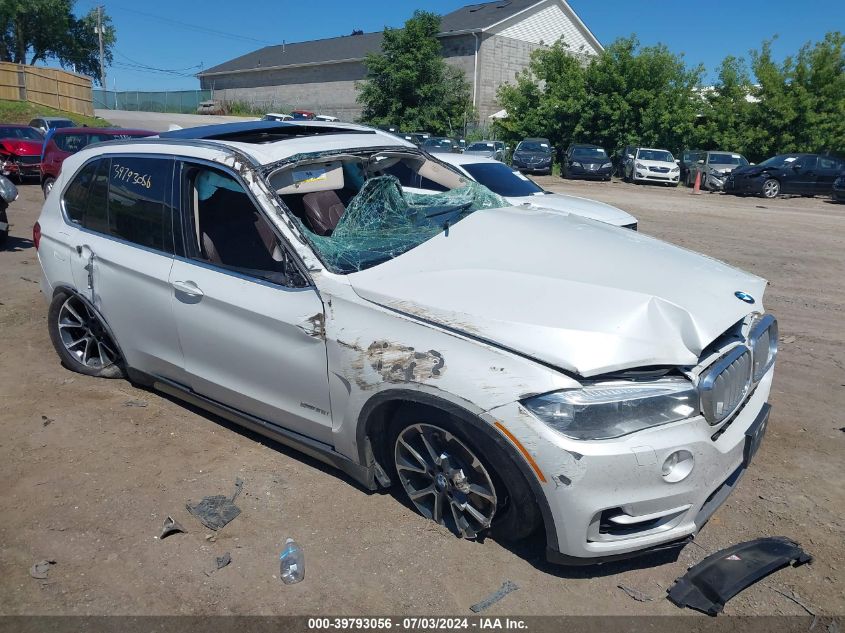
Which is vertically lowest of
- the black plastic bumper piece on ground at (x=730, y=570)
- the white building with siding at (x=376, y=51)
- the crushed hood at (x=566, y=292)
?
the black plastic bumper piece on ground at (x=730, y=570)

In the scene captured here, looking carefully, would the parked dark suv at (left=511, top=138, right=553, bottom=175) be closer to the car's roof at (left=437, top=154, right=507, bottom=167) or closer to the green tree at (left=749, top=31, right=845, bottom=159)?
the green tree at (left=749, top=31, right=845, bottom=159)

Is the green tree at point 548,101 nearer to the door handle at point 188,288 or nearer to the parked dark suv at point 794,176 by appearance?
the parked dark suv at point 794,176

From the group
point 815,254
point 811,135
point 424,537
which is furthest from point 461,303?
point 811,135

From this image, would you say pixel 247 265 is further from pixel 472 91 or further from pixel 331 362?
pixel 472 91

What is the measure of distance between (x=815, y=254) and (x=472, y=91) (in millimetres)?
33982

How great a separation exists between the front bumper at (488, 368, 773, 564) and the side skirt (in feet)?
3.17

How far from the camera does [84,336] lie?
16.6 ft

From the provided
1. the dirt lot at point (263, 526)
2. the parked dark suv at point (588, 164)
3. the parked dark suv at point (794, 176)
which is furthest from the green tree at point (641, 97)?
the dirt lot at point (263, 526)

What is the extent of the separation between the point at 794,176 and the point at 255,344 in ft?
78.9

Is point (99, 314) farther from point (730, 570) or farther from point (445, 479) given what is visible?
point (730, 570)

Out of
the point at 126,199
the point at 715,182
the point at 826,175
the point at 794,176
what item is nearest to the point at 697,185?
the point at 715,182

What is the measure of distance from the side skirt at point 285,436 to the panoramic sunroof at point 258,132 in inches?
60.7

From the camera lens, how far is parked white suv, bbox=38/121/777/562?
9.21ft

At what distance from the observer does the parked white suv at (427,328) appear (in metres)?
2.81
